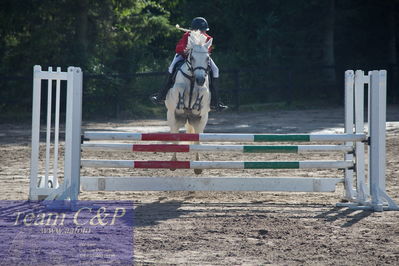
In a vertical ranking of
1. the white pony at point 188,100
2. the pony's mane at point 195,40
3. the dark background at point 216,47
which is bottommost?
the white pony at point 188,100

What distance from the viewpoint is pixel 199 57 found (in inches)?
384

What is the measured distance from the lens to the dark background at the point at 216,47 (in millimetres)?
22375

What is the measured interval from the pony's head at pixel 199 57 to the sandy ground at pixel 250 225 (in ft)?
5.33

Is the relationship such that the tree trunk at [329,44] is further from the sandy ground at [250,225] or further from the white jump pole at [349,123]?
the white jump pole at [349,123]

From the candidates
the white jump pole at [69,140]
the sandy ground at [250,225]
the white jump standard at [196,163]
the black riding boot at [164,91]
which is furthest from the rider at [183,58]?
the white jump pole at [69,140]

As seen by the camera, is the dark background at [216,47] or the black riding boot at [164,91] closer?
the black riding boot at [164,91]

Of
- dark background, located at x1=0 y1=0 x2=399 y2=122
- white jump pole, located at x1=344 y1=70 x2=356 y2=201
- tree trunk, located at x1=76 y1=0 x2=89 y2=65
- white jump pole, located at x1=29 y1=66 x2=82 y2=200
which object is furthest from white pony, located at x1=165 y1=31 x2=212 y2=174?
tree trunk, located at x1=76 y1=0 x2=89 y2=65

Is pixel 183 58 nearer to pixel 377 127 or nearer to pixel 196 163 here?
pixel 196 163

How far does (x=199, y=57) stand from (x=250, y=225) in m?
3.51

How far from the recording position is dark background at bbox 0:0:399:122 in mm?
22375

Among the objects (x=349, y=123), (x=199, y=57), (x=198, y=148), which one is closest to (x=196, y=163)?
(x=198, y=148)

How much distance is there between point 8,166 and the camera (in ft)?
36.8

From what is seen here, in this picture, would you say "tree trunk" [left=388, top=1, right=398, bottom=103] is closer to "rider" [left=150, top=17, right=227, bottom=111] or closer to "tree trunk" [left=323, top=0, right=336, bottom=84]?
"tree trunk" [left=323, top=0, right=336, bottom=84]

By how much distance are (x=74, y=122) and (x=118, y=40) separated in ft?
52.6
